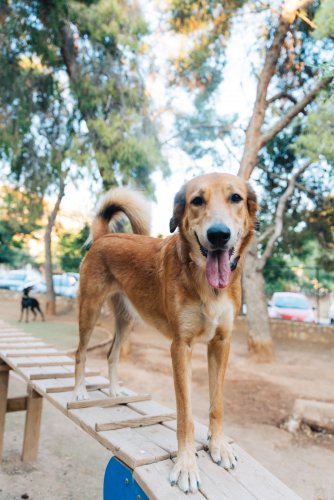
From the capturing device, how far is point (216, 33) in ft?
30.2

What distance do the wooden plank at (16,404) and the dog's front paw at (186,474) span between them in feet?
8.84

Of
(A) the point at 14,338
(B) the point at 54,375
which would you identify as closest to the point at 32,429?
(B) the point at 54,375

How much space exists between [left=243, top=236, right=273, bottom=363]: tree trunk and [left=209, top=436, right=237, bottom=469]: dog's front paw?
6.88 meters

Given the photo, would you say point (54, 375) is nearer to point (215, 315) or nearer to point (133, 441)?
point (133, 441)

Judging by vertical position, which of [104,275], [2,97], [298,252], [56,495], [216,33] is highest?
[216,33]

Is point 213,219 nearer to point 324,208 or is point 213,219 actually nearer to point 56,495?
point 56,495

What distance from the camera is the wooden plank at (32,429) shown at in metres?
3.82

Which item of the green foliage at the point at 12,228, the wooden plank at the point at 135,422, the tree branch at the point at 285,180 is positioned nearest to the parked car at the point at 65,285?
the green foliage at the point at 12,228

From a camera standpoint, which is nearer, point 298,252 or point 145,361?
point 145,361

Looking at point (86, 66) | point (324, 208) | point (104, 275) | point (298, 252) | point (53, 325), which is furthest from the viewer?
point (53, 325)

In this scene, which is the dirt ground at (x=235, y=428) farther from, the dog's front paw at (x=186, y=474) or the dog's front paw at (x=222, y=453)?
the dog's front paw at (x=186, y=474)

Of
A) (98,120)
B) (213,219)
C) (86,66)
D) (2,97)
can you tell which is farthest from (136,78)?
(213,219)

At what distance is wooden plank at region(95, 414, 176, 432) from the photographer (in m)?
2.38

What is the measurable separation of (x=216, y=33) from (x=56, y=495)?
9464 mm
